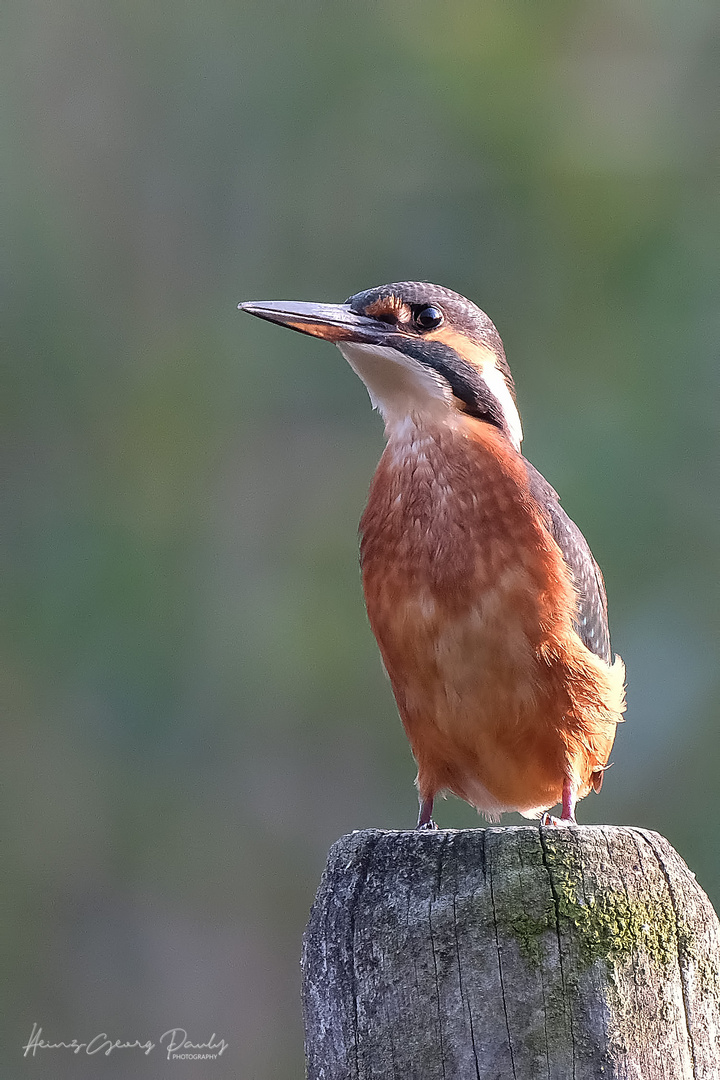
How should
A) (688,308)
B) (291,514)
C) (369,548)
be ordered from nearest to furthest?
(369,548) < (688,308) < (291,514)

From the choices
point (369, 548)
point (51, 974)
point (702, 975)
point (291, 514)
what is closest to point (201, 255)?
point (291, 514)

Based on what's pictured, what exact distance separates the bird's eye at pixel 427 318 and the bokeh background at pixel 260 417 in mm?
5484

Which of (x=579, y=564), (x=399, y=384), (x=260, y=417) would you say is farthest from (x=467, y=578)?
(x=260, y=417)

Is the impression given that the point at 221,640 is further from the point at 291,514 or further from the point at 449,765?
the point at 449,765

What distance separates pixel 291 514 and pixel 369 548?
7286mm

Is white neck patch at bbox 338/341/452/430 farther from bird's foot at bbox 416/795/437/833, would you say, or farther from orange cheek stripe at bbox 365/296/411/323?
bird's foot at bbox 416/795/437/833

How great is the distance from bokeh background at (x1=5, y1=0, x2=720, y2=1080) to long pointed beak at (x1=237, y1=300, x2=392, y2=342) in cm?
561

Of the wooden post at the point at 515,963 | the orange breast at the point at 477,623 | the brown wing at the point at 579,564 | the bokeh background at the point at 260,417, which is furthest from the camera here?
the bokeh background at the point at 260,417

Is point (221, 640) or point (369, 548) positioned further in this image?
point (221, 640)

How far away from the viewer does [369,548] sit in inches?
140

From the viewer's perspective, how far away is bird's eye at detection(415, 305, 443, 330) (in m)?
3.63

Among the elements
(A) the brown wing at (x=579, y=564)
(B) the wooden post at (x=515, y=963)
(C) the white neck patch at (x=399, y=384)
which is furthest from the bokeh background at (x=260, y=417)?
(B) the wooden post at (x=515, y=963)

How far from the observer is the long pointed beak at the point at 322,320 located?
134 inches

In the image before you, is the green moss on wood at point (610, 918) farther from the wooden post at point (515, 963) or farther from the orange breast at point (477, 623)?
the orange breast at point (477, 623)
